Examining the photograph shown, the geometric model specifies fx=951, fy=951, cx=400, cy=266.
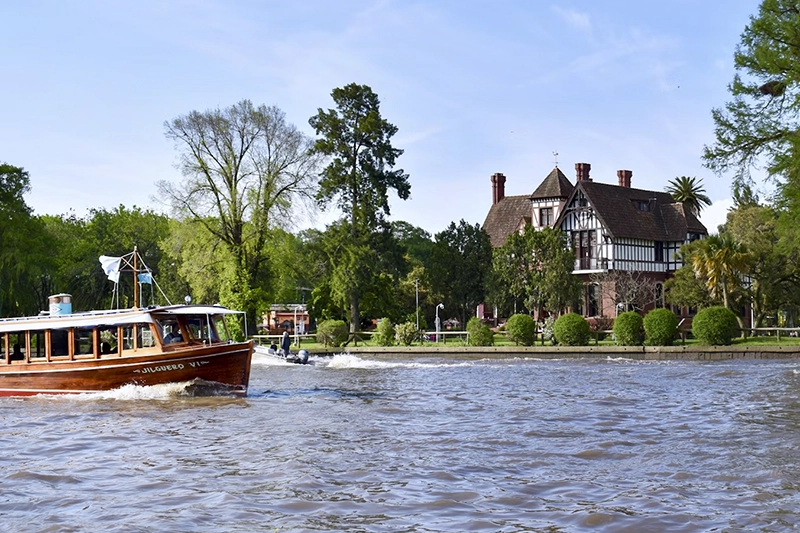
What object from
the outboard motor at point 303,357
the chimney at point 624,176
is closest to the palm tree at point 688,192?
the chimney at point 624,176

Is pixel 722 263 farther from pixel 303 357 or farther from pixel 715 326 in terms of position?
pixel 303 357

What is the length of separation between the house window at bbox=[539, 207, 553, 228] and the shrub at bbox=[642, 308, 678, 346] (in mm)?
32003

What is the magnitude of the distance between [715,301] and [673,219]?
67.6 feet

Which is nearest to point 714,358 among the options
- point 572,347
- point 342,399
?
point 572,347

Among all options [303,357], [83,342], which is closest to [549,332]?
[303,357]

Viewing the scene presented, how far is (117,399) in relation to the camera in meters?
27.3

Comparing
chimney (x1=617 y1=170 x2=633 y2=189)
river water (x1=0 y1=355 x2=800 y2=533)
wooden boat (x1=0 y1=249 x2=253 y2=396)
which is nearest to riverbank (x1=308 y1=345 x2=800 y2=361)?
river water (x1=0 y1=355 x2=800 y2=533)

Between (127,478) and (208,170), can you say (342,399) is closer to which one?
(127,478)

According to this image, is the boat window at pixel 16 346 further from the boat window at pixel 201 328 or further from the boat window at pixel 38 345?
the boat window at pixel 201 328

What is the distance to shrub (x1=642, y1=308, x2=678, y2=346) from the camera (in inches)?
1925

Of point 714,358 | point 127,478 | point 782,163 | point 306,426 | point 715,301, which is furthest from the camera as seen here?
point 715,301

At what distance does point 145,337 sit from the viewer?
28141mm

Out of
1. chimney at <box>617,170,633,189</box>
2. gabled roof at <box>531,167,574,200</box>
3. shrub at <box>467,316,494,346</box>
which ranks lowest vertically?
shrub at <box>467,316,494,346</box>

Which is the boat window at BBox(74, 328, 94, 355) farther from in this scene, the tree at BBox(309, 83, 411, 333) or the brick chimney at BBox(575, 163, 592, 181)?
the brick chimney at BBox(575, 163, 592, 181)
